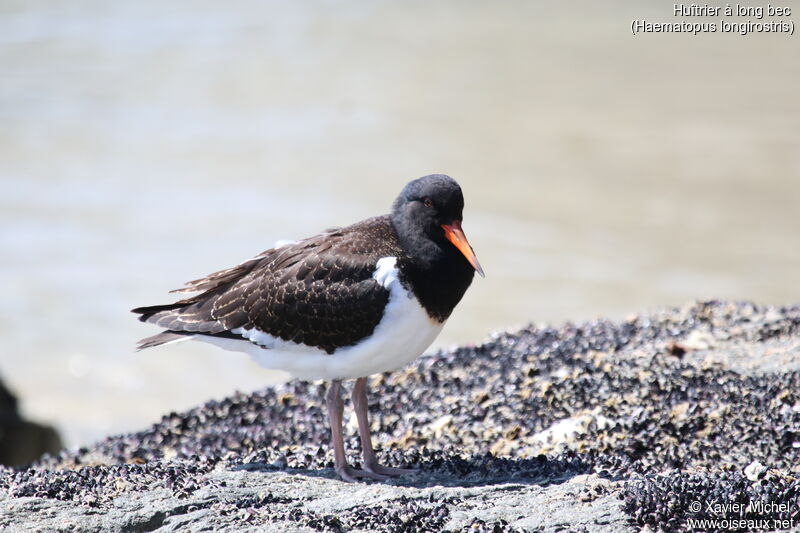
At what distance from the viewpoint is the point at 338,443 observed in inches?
217

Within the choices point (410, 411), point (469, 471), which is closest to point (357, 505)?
point (469, 471)

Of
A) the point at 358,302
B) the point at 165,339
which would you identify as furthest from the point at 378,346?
the point at 165,339

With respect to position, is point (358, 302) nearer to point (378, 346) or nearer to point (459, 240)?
point (378, 346)

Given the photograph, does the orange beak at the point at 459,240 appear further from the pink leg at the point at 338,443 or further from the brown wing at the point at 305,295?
the pink leg at the point at 338,443

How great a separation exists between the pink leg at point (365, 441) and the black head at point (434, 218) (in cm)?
94

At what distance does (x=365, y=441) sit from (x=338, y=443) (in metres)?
0.17

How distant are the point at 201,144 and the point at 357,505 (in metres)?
14.5

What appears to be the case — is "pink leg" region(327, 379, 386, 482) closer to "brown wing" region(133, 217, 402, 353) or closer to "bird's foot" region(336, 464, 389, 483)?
"bird's foot" region(336, 464, 389, 483)

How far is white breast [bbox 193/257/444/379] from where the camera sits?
5.32 m

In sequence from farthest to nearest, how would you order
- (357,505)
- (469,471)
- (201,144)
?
(201,144) → (469,471) → (357,505)

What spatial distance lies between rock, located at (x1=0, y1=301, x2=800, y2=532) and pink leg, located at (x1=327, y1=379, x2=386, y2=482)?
12 centimetres

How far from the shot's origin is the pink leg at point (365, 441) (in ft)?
18.0

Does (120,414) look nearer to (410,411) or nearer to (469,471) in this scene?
(410,411)

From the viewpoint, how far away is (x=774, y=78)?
19.4m
